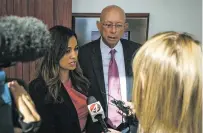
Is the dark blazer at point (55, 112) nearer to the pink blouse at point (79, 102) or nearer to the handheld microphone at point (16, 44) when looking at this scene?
the pink blouse at point (79, 102)

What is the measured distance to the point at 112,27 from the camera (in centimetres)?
154

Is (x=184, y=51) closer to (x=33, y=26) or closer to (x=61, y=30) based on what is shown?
(x=33, y=26)

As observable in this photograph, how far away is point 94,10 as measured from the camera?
188cm

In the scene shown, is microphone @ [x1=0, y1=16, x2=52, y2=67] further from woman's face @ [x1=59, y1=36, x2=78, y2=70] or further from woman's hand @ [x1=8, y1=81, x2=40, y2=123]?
woman's face @ [x1=59, y1=36, x2=78, y2=70]

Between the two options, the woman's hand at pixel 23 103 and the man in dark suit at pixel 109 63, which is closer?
the woman's hand at pixel 23 103

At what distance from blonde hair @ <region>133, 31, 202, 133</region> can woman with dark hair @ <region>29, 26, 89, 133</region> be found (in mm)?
609

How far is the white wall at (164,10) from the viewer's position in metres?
1.88

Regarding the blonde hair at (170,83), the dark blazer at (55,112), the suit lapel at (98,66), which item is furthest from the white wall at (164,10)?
the blonde hair at (170,83)

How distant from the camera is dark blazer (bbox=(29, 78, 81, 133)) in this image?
1201 mm


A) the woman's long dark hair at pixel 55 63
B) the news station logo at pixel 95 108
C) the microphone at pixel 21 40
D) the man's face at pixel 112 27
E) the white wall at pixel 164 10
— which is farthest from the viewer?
the white wall at pixel 164 10

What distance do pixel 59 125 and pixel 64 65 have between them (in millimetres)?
255

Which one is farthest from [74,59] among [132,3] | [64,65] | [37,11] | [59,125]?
[132,3]

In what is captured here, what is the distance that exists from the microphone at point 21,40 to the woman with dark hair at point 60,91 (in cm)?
63

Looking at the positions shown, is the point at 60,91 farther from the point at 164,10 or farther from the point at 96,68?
the point at 164,10
